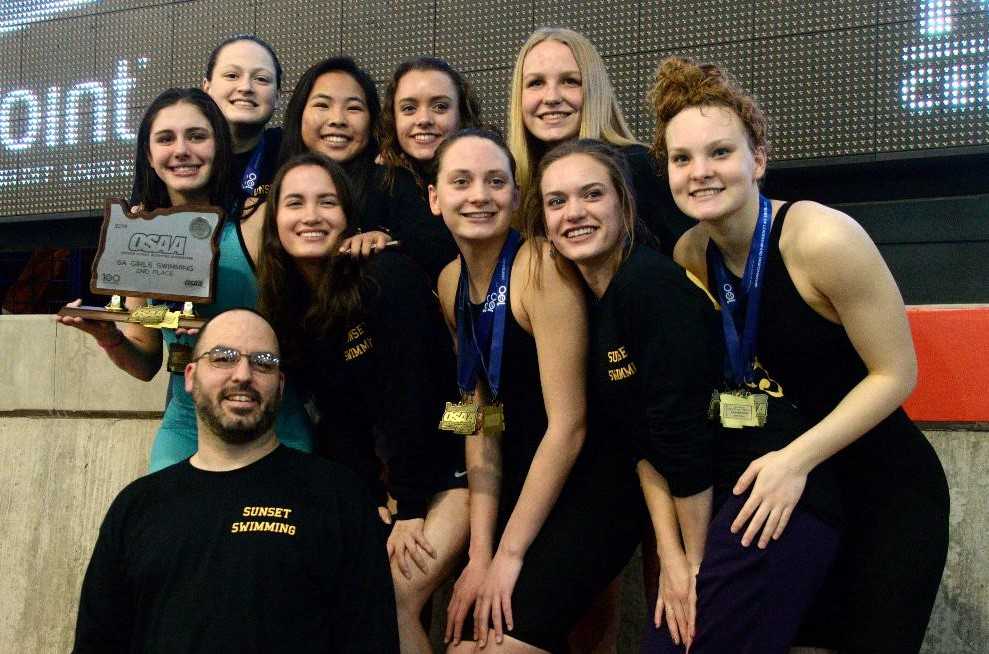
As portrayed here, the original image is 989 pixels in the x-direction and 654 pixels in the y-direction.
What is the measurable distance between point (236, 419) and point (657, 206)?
1322 millimetres

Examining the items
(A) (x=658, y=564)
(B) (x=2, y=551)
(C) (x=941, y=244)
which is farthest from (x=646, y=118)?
(B) (x=2, y=551)

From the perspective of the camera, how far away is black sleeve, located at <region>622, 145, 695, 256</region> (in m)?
2.96

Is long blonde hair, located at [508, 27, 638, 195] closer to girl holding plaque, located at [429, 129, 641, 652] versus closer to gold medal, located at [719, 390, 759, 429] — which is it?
girl holding plaque, located at [429, 129, 641, 652]

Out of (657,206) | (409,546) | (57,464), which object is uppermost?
(657,206)

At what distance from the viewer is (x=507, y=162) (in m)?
2.88

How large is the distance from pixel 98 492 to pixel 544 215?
8.66ft

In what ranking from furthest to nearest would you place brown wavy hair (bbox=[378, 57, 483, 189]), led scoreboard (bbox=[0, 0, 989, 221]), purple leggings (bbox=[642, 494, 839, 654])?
1. led scoreboard (bbox=[0, 0, 989, 221])
2. brown wavy hair (bbox=[378, 57, 483, 189])
3. purple leggings (bbox=[642, 494, 839, 654])

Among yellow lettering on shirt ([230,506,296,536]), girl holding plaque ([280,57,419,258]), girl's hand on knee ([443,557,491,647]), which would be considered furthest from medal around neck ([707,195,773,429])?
girl holding plaque ([280,57,419,258])

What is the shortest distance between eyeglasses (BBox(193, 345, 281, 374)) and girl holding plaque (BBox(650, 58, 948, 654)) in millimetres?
1182

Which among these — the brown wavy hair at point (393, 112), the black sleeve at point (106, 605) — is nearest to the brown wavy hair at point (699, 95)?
the brown wavy hair at point (393, 112)

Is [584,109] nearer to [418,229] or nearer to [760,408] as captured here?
[418,229]

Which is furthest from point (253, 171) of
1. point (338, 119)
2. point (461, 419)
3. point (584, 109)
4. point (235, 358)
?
point (461, 419)

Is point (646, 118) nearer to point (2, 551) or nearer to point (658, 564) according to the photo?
point (658, 564)

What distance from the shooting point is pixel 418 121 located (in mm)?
3352
